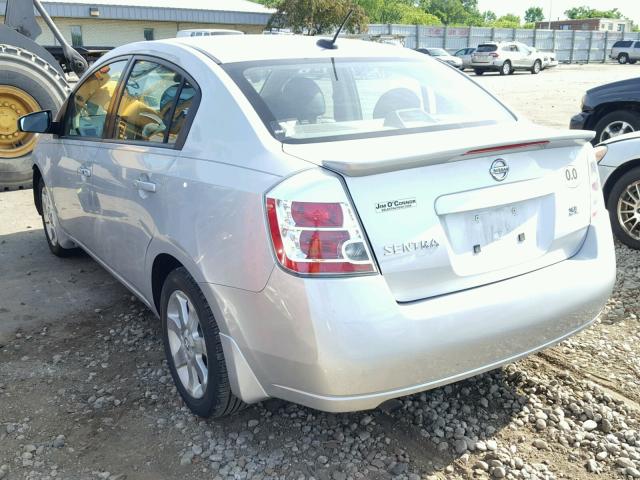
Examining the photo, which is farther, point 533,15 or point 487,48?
point 533,15

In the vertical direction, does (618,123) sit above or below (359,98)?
below

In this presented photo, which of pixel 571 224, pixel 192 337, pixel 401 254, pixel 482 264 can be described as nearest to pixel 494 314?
pixel 482 264

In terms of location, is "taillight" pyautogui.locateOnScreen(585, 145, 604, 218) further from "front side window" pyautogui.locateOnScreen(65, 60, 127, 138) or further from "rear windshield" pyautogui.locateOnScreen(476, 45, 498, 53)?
"rear windshield" pyautogui.locateOnScreen(476, 45, 498, 53)

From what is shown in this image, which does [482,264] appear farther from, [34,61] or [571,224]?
[34,61]

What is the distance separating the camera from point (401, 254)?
2395 mm

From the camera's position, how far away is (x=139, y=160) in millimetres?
3357

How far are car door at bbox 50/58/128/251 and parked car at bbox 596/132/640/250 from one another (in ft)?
12.0

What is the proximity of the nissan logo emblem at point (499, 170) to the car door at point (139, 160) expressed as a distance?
1397mm

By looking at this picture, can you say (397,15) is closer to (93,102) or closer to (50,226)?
(50,226)

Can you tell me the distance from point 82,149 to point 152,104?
939 mm

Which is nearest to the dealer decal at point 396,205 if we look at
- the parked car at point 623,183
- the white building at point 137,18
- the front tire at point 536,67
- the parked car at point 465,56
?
the parked car at point 623,183

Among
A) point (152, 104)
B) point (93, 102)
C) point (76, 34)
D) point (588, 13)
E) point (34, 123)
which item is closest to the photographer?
point (152, 104)

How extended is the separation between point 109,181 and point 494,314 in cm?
227


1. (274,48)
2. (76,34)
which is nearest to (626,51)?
(76,34)
